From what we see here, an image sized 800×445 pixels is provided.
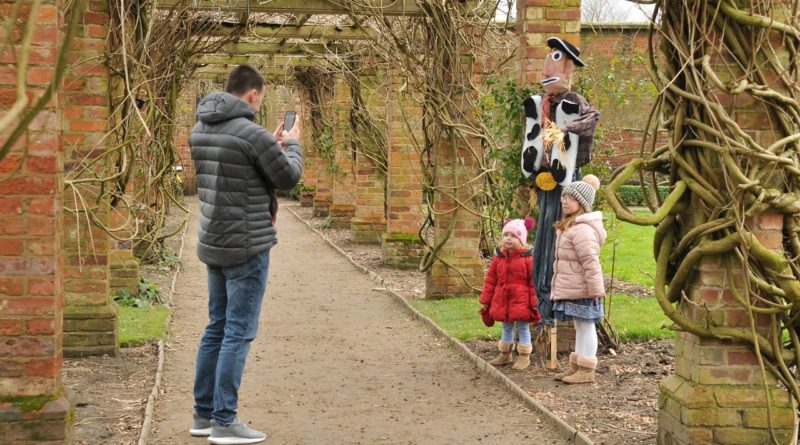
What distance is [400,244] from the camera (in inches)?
618

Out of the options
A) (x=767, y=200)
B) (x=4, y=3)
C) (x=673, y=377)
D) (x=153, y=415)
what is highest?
(x=4, y=3)

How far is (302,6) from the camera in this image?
40.1 ft

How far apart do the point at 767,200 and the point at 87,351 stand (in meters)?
5.71

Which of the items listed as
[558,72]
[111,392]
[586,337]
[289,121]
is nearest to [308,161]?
[558,72]

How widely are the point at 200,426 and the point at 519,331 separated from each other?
2.79 meters

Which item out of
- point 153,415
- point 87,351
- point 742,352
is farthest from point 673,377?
point 87,351

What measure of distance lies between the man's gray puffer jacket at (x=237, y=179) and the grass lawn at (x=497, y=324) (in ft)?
12.5

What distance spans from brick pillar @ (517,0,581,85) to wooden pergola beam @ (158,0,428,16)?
10.3ft

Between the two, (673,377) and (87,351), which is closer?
(673,377)

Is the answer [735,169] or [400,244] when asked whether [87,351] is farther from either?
[400,244]

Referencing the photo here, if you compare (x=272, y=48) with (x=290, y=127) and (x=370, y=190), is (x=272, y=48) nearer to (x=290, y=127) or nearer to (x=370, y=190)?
(x=370, y=190)

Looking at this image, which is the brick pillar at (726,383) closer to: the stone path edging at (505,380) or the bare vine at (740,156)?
the bare vine at (740,156)

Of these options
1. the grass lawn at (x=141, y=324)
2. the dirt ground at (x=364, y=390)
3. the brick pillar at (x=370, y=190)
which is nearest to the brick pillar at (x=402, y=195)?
the brick pillar at (x=370, y=190)

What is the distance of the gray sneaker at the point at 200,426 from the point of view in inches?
243
